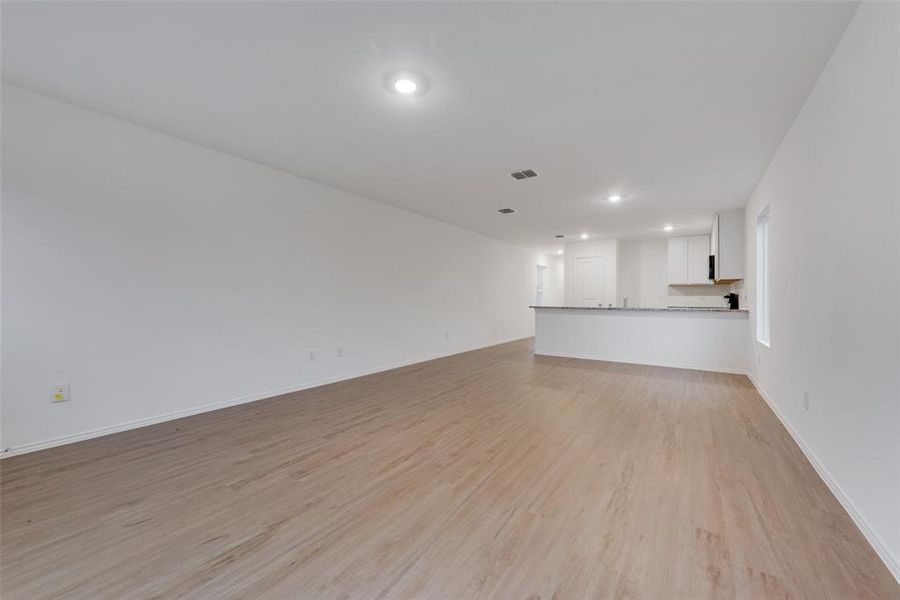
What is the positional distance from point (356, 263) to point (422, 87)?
9.41 feet

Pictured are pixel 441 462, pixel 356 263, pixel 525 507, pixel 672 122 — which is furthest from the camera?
pixel 356 263

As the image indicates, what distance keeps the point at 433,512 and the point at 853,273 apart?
242 centimetres

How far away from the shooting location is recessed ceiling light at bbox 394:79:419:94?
7.35 ft

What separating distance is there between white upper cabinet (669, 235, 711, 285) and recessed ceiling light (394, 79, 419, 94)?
23.7 ft

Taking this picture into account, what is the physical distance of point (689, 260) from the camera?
728cm

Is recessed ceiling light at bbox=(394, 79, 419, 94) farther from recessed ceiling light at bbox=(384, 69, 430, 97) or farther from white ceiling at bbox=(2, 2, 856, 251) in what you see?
white ceiling at bbox=(2, 2, 856, 251)

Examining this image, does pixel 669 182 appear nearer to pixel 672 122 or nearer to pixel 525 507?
pixel 672 122

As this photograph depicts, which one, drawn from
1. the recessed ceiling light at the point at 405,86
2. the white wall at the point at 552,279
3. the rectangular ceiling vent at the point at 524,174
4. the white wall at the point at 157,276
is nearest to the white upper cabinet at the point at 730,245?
the rectangular ceiling vent at the point at 524,174

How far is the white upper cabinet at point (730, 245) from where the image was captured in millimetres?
5199

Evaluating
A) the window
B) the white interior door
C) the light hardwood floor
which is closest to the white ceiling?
the window

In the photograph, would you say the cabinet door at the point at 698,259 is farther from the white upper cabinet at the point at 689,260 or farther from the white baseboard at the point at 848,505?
the white baseboard at the point at 848,505

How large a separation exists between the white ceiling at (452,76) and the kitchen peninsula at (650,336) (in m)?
2.38

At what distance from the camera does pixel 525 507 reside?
6.00ft

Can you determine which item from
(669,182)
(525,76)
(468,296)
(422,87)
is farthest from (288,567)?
(468,296)
